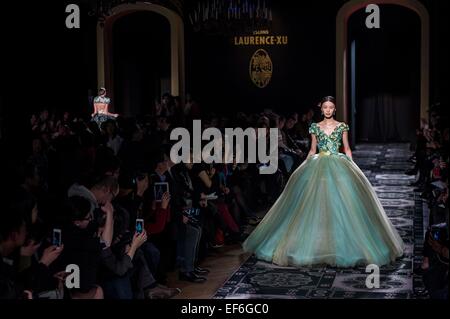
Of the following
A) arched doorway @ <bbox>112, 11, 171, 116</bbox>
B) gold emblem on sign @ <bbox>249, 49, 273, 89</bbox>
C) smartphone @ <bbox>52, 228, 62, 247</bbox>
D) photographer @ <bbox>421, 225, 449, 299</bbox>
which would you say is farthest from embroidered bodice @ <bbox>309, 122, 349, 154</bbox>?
arched doorway @ <bbox>112, 11, 171, 116</bbox>

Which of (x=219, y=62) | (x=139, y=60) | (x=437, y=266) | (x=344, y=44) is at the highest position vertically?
(x=139, y=60)

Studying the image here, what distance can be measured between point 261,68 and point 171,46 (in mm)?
2063

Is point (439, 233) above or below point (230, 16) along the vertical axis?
below

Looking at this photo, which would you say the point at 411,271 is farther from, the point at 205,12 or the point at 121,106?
the point at 121,106

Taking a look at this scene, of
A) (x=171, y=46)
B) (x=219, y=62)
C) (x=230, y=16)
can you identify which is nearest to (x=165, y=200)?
(x=230, y=16)

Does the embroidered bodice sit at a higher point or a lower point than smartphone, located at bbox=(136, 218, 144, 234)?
higher

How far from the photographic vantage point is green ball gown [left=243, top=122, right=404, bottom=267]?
7918 millimetres

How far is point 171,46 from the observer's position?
17.4 m

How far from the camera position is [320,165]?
27.7 ft

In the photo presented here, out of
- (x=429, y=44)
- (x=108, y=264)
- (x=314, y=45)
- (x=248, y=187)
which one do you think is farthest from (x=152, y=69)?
(x=108, y=264)

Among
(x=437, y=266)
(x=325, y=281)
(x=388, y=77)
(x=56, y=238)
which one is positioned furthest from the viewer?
(x=388, y=77)

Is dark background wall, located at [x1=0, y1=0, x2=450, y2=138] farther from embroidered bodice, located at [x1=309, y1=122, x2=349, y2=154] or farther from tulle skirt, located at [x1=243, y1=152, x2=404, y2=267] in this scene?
tulle skirt, located at [x1=243, y1=152, x2=404, y2=267]

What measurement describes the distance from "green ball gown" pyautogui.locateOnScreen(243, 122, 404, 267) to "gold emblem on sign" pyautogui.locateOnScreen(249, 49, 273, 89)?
837 centimetres

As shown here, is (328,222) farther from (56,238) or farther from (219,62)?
(219,62)
